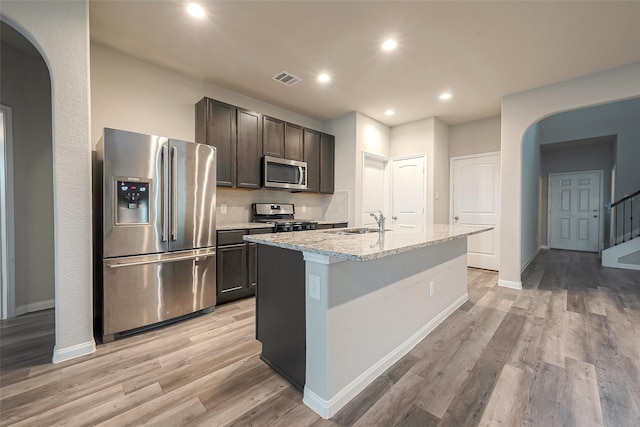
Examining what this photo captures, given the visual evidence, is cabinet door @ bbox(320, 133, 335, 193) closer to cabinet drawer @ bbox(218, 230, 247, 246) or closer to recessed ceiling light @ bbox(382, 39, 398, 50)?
cabinet drawer @ bbox(218, 230, 247, 246)

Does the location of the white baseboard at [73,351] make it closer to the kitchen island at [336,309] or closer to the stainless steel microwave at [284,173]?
the kitchen island at [336,309]

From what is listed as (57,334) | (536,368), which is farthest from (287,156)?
(536,368)

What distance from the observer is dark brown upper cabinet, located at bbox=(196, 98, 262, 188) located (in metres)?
3.26

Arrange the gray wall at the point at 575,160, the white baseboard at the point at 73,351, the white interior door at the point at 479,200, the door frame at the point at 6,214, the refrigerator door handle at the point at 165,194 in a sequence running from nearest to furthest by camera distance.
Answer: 1. the white baseboard at the point at 73,351
2. the refrigerator door handle at the point at 165,194
3. the door frame at the point at 6,214
4. the white interior door at the point at 479,200
5. the gray wall at the point at 575,160

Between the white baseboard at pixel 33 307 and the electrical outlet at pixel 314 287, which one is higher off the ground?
the electrical outlet at pixel 314 287

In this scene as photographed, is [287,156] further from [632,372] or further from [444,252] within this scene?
[632,372]

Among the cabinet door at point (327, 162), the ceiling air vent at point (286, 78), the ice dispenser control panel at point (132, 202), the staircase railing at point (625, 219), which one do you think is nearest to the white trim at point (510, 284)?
the cabinet door at point (327, 162)

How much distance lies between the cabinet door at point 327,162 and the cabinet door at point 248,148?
1.24m

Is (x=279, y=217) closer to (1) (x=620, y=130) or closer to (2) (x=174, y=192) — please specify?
(2) (x=174, y=192)


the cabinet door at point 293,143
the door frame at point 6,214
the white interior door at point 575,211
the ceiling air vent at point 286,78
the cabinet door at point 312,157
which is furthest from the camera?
the white interior door at point 575,211

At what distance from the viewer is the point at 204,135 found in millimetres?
3256

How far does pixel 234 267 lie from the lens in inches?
123

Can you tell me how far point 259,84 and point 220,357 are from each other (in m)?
3.15

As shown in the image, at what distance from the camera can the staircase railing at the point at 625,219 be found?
18.0ft
